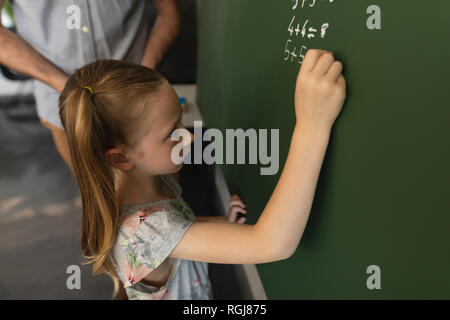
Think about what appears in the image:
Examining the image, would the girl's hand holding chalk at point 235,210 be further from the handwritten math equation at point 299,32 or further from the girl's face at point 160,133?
the handwritten math equation at point 299,32

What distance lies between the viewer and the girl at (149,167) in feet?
2.00

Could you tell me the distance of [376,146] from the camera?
533mm

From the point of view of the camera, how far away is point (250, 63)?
1077 millimetres

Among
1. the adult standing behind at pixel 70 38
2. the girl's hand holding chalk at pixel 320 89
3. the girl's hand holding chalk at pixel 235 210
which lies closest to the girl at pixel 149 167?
the girl's hand holding chalk at pixel 320 89

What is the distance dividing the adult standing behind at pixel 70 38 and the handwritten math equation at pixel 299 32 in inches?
26.1

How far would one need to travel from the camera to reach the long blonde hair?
710 millimetres

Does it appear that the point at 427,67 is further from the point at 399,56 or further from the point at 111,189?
the point at 111,189

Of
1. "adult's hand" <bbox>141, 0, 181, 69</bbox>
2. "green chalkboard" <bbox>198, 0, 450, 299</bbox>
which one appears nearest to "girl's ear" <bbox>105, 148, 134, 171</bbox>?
"green chalkboard" <bbox>198, 0, 450, 299</bbox>

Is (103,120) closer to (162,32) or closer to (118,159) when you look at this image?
(118,159)

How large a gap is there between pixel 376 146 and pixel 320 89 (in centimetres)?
12

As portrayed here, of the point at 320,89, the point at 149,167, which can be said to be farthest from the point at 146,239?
the point at 320,89

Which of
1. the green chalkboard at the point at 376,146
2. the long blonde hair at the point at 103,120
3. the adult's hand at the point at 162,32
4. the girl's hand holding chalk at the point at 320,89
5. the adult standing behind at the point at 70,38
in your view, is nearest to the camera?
the green chalkboard at the point at 376,146

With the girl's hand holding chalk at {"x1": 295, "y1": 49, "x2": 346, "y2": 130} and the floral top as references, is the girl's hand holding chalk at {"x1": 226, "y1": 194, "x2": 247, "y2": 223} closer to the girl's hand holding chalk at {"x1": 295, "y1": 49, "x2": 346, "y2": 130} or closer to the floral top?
the floral top

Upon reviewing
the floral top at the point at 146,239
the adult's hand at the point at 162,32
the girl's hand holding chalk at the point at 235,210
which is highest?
the adult's hand at the point at 162,32
